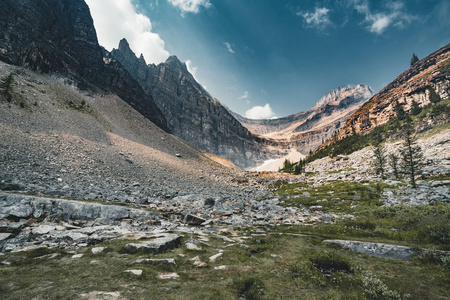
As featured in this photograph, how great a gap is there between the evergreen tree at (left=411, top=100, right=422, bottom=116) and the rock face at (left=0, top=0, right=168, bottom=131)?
6690 inches

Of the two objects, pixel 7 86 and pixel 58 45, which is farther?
pixel 58 45

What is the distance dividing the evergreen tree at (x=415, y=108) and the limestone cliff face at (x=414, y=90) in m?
4.49

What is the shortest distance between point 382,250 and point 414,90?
177m

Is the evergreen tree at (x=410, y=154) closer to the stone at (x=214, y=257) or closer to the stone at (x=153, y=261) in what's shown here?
the stone at (x=214, y=257)

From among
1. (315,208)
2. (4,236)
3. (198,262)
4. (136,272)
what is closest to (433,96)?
(315,208)

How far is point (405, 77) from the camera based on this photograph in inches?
6639

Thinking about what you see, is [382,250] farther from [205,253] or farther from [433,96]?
[433,96]

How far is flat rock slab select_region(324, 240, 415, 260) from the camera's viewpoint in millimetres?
8227

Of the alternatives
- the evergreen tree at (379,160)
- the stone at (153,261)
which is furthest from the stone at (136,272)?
the evergreen tree at (379,160)

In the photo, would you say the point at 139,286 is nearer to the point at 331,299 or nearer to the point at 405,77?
the point at 331,299

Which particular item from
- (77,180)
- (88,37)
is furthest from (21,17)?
(77,180)

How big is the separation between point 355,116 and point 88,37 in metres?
227

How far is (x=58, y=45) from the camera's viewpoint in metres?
82.5

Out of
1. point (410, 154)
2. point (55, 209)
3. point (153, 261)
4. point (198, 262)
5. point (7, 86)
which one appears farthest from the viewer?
point (7, 86)
